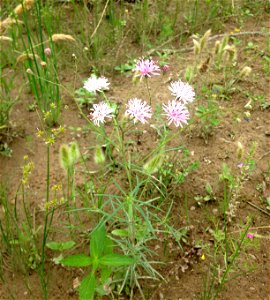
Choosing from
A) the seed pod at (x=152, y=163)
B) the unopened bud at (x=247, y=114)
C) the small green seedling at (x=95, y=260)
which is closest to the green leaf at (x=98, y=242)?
the small green seedling at (x=95, y=260)

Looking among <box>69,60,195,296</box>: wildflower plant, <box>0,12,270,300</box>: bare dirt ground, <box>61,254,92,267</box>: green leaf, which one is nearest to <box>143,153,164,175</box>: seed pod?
<box>69,60,195,296</box>: wildflower plant

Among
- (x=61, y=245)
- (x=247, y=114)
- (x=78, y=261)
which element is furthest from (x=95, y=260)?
(x=247, y=114)

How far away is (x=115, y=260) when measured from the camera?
1470 millimetres

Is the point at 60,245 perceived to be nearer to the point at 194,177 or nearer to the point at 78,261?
the point at 78,261

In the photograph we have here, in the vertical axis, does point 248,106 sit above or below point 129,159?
below

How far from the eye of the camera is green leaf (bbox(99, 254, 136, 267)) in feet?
4.74

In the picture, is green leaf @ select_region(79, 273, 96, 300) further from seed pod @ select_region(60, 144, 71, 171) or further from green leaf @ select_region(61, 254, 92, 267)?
seed pod @ select_region(60, 144, 71, 171)

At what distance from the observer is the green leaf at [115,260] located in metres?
1.44

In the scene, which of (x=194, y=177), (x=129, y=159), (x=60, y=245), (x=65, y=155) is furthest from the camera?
(x=194, y=177)

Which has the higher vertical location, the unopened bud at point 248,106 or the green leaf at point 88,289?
the unopened bud at point 248,106

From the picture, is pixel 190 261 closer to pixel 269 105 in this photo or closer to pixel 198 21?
pixel 269 105

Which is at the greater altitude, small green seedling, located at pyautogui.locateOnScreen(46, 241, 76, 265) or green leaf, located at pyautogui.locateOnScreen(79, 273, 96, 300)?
green leaf, located at pyautogui.locateOnScreen(79, 273, 96, 300)

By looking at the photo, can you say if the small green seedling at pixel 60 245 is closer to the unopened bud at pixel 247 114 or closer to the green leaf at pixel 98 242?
the green leaf at pixel 98 242

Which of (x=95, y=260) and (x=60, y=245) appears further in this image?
(x=60, y=245)
